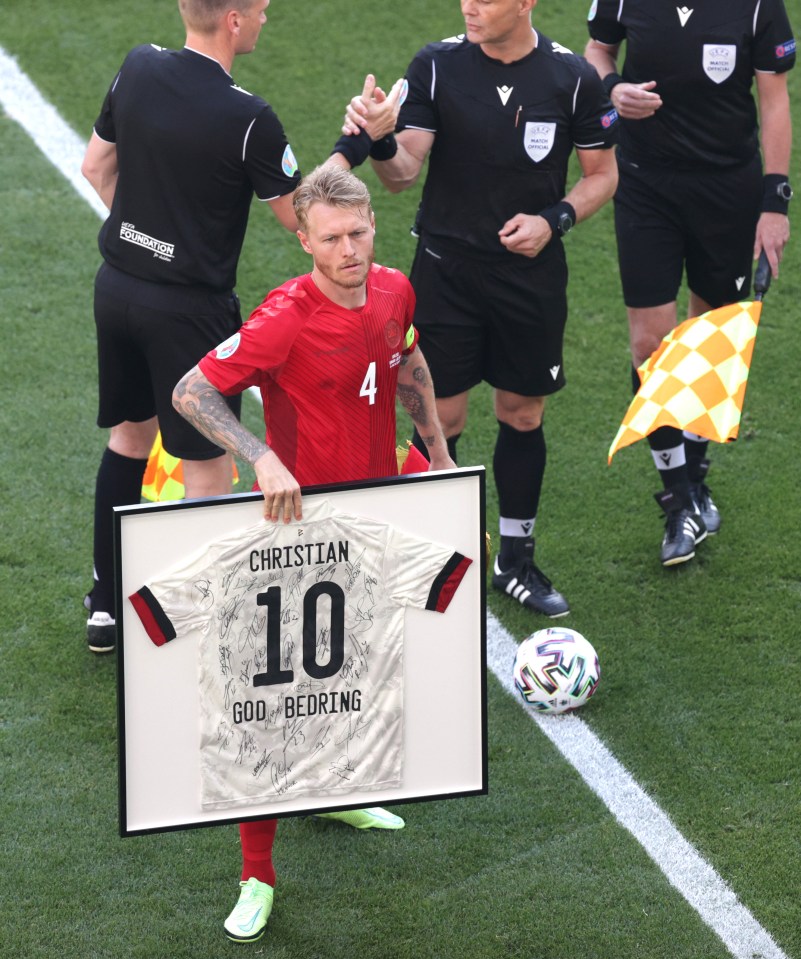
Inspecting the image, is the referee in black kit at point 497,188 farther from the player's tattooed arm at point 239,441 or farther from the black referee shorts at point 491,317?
the player's tattooed arm at point 239,441

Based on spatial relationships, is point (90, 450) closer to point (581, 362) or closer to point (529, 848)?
point (581, 362)

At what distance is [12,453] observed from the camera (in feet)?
20.4

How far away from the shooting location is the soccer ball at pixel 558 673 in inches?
190

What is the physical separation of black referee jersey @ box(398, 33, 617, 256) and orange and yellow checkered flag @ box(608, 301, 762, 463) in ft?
2.18

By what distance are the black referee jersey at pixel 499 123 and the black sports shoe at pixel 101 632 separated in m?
1.80

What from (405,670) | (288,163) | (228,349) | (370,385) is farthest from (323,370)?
(288,163)

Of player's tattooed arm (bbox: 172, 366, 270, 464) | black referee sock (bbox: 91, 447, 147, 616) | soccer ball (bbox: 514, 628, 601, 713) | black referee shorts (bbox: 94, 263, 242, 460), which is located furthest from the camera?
black referee sock (bbox: 91, 447, 147, 616)

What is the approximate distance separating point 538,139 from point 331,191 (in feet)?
4.86

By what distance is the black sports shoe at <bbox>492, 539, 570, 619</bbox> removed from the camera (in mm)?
5387

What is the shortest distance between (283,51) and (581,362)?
3.73 metres

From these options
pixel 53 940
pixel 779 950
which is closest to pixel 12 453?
pixel 53 940

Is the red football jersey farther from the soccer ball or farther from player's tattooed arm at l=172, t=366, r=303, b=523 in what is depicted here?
→ the soccer ball

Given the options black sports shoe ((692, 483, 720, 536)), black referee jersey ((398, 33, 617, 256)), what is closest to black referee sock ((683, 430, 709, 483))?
black sports shoe ((692, 483, 720, 536))

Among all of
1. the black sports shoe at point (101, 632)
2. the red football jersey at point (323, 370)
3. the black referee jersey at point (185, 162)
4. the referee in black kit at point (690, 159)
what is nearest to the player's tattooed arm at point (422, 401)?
the red football jersey at point (323, 370)
